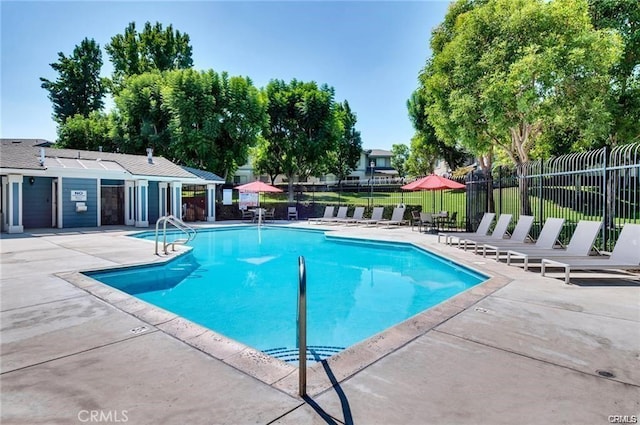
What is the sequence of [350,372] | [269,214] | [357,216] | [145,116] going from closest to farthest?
[350,372]
[357,216]
[269,214]
[145,116]

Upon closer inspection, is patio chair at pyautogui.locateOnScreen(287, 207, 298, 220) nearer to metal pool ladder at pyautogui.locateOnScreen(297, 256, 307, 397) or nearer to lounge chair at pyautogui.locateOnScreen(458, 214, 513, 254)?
lounge chair at pyautogui.locateOnScreen(458, 214, 513, 254)

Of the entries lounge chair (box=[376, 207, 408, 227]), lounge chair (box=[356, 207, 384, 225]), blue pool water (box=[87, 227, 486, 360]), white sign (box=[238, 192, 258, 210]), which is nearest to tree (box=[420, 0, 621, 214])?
blue pool water (box=[87, 227, 486, 360])

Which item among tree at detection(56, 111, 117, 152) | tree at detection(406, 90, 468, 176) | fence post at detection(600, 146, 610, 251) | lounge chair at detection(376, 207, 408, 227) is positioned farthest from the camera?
tree at detection(56, 111, 117, 152)

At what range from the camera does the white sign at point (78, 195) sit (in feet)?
52.8

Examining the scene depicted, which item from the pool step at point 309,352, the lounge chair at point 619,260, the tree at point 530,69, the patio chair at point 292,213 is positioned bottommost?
the pool step at point 309,352

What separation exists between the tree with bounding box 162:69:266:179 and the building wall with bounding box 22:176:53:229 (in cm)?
815

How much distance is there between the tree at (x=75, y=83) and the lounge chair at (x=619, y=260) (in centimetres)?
4028

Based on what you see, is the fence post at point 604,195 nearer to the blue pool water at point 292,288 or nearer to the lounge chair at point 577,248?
the lounge chair at point 577,248

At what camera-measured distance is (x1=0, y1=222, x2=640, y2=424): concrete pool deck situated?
2.18 m

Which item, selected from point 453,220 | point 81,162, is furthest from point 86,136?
point 453,220

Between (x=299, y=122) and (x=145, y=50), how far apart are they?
1745 centimetres

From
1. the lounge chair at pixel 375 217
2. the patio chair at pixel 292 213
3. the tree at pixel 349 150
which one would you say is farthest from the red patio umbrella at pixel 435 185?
the tree at pixel 349 150

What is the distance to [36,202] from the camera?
15.8 metres

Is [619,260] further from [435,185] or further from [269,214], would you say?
[269,214]
